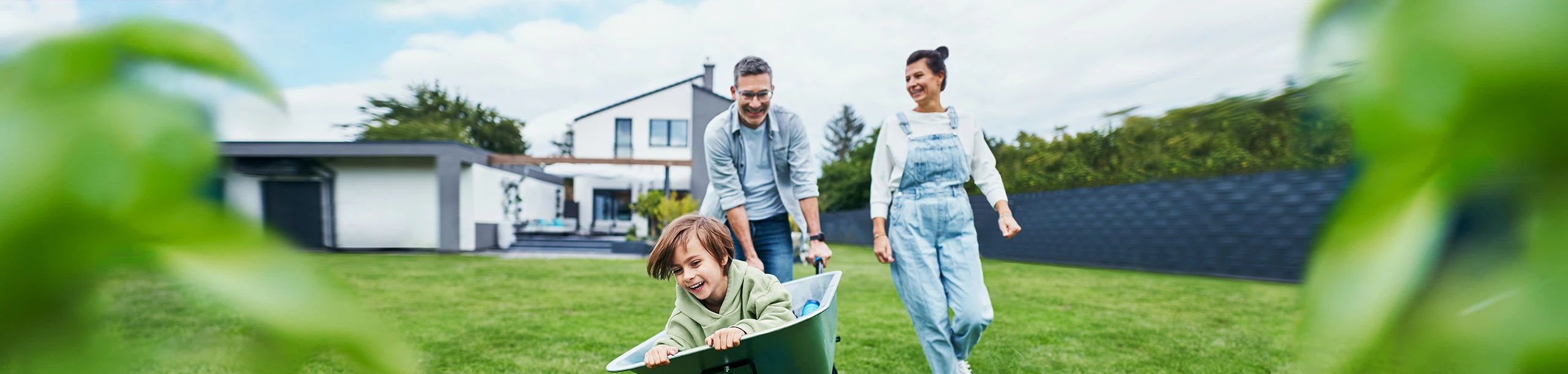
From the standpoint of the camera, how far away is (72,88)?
19cm

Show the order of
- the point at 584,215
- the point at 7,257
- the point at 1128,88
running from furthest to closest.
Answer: the point at 584,215, the point at 1128,88, the point at 7,257

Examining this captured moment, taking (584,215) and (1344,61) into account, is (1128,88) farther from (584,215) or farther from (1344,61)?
(584,215)

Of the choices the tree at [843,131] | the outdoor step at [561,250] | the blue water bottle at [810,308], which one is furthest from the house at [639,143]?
the tree at [843,131]

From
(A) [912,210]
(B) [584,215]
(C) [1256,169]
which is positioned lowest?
(B) [584,215]

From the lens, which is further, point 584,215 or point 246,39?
point 584,215

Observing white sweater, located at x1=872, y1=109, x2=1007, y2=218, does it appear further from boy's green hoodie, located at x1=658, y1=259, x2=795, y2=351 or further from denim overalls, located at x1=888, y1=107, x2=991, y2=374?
boy's green hoodie, located at x1=658, y1=259, x2=795, y2=351

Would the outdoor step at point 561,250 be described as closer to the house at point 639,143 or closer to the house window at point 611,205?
the house at point 639,143

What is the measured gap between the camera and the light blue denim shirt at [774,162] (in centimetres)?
251

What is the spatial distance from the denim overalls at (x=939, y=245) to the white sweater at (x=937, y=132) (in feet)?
0.06

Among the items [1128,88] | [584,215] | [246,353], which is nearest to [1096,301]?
[1128,88]

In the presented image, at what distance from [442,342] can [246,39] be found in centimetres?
430

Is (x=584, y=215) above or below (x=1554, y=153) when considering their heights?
below

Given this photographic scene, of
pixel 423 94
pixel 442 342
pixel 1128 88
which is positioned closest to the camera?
pixel 1128 88

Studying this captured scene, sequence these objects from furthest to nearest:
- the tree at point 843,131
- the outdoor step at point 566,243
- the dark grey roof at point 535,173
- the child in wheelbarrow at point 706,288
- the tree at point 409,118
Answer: the tree at point 843,131, the dark grey roof at point 535,173, the outdoor step at point 566,243, the child in wheelbarrow at point 706,288, the tree at point 409,118
